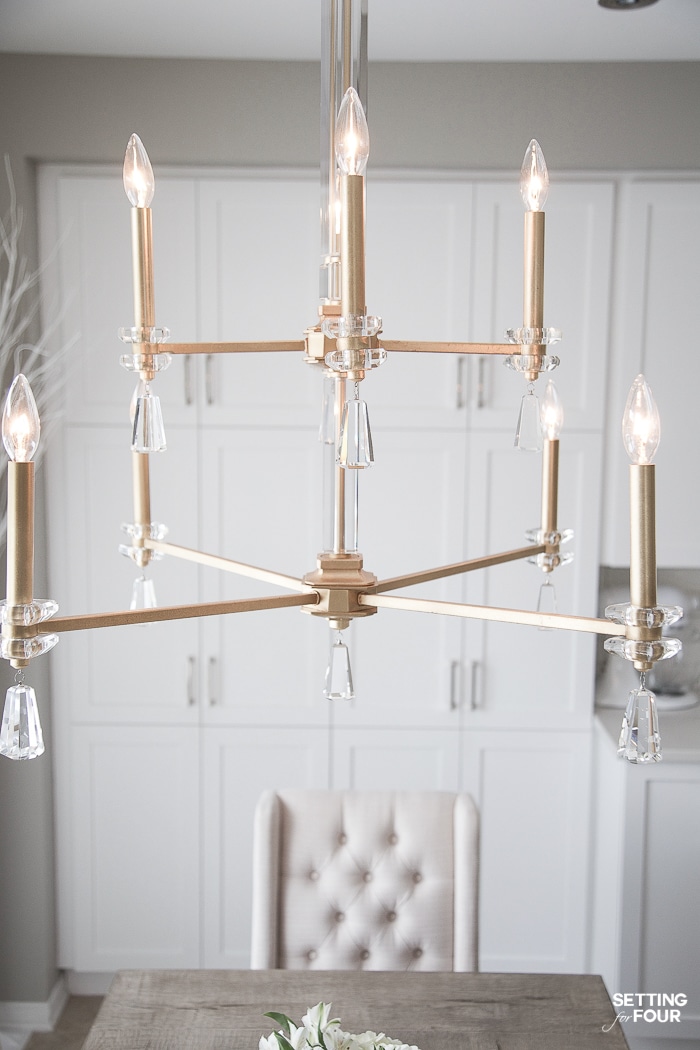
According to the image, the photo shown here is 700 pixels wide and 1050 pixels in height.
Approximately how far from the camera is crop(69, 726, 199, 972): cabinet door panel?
107 inches

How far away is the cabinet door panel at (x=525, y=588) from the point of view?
8.59 feet

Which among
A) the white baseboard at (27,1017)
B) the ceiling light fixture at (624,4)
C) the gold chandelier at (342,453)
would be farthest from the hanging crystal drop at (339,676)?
the white baseboard at (27,1017)

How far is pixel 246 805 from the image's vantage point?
8.99 feet

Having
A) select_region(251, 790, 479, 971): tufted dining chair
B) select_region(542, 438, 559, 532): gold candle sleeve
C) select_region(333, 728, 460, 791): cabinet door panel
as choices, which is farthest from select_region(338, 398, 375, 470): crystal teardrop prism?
select_region(333, 728, 460, 791): cabinet door panel

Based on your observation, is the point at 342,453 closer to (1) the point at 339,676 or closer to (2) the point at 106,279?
(1) the point at 339,676

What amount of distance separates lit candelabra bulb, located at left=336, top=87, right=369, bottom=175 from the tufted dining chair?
4.59 ft

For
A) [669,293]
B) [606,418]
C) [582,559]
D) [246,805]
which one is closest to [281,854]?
[246,805]

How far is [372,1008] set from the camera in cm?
154

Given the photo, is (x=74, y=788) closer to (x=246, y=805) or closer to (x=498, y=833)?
(x=246, y=805)

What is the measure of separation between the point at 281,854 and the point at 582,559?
1.20 metres

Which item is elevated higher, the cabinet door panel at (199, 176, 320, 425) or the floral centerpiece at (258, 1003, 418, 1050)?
the cabinet door panel at (199, 176, 320, 425)

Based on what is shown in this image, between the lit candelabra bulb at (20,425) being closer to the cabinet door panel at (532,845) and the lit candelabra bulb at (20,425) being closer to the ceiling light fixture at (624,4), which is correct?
the ceiling light fixture at (624,4)

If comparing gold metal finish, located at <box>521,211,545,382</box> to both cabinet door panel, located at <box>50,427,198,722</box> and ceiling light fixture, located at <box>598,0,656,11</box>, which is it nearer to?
ceiling light fixture, located at <box>598,0,656,11</box>

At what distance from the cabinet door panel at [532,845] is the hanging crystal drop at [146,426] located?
1953mm
